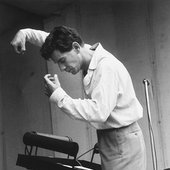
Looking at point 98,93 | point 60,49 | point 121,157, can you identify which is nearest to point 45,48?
point 60,49

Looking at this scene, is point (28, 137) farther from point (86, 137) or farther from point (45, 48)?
point (86, 137)

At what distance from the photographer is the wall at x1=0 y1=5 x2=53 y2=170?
4.47 m

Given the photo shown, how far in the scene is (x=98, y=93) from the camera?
5.54ft

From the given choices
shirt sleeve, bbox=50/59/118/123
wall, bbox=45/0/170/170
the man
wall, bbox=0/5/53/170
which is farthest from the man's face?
wall, bbox=0/5/53/170

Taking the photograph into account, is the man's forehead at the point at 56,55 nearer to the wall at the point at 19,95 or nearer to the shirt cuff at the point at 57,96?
the shirt cuff at the point at 57,96

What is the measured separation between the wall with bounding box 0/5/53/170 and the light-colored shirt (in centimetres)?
266

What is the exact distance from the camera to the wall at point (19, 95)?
447 centimetres

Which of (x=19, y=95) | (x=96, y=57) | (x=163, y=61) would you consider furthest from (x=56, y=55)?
(x=19, y=95)

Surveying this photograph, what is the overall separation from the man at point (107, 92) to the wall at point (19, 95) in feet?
8.65

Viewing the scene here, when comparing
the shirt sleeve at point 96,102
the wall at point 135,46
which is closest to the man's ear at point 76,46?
the shirt sleeve at point 96,102

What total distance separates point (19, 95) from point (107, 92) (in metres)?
3.01

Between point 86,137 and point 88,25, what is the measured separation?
1.12 meters

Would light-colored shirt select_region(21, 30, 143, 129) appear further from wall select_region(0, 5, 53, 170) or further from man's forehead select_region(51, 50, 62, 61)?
wall select_region(0, 5, 53, 170)

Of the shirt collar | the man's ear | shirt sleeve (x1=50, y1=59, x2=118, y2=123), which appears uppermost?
the man's ear
